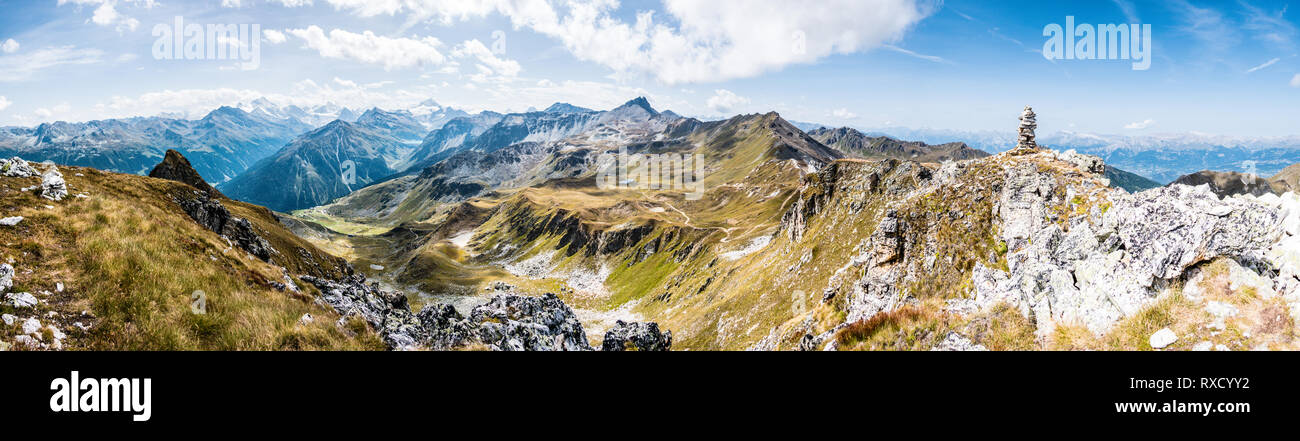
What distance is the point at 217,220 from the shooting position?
4519cm

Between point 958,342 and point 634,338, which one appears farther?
point 634,338

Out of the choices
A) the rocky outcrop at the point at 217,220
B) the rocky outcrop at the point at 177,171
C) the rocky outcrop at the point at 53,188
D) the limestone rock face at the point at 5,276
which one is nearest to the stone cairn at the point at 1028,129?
the limestone rock face at the point at 5,276

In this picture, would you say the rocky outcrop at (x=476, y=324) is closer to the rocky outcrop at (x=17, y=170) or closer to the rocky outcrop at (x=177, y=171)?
the rocky outcrop at (x=17, y=170)

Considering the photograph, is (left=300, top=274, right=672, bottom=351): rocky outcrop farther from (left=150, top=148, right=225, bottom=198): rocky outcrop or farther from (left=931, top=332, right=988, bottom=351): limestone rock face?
(left=150, top=148, right=225, bottom=198): rocky outcrop

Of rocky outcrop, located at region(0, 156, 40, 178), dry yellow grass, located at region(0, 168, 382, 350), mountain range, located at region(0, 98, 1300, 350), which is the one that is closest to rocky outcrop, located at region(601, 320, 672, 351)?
mountain range, located at region(0, 98, 1300, 350)

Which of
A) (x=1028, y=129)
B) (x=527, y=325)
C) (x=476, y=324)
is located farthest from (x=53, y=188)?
(x=1028, y=129)

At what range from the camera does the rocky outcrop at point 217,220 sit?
141ft

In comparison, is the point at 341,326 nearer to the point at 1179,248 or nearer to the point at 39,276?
the point at 39,276

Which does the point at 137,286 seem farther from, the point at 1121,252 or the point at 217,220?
the point at 217,220

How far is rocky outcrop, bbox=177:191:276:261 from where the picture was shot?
1687 inches

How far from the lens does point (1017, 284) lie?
62.7 ft

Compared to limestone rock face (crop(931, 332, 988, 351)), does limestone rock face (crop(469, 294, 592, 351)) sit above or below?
below
